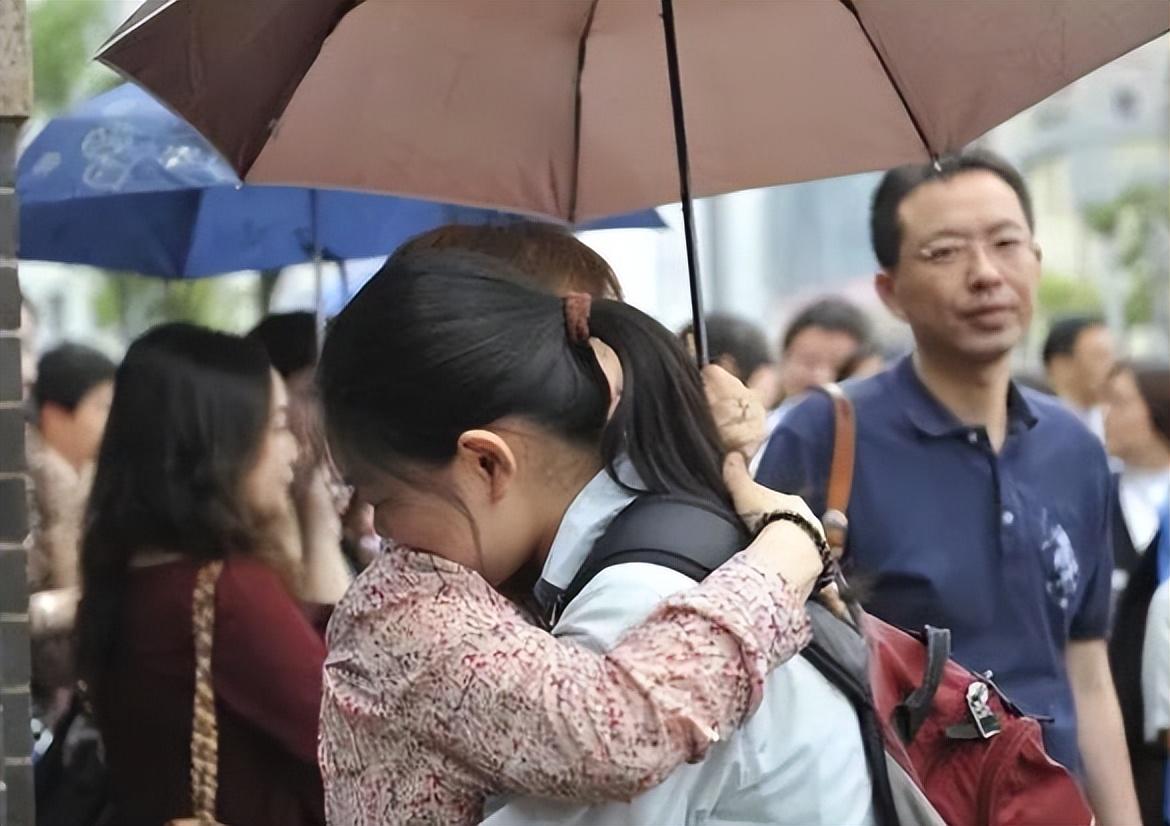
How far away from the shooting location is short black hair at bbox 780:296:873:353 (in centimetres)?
876

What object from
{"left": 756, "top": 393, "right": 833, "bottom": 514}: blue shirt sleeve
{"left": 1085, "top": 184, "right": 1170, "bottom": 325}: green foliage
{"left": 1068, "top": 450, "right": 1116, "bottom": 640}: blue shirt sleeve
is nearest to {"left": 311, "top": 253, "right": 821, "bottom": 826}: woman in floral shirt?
{"left": 756, "top": 393, "right": 833, "bottom": 514}: blue shirt sleeve

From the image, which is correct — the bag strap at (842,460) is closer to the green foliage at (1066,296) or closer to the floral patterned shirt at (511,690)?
the floral patterned shirt at (511,690)

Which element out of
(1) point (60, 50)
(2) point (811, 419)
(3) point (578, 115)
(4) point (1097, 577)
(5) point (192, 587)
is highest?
(1) point (60, 50)

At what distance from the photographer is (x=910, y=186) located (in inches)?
166

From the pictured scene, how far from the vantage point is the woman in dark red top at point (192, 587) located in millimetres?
3445

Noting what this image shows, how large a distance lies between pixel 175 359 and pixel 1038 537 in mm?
1735

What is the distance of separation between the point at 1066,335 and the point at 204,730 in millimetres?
7818

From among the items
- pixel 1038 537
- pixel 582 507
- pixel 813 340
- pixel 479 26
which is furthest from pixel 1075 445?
pixel 813 340

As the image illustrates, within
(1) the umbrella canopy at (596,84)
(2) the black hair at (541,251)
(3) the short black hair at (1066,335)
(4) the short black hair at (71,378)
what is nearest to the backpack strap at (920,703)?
(2) the black hair at (541,251)

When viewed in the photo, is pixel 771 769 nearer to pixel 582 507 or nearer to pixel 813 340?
pixel 582 507

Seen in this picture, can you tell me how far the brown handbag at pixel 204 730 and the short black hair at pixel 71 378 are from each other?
13.8 feet

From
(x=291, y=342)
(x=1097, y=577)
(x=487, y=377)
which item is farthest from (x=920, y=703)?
(x=291, y=342)

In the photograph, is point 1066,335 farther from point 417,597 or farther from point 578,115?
point 417,597

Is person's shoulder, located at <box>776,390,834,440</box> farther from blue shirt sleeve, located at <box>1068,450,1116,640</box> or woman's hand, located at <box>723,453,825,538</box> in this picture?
woman's hand, located at <box>723,453,825,538</box>
